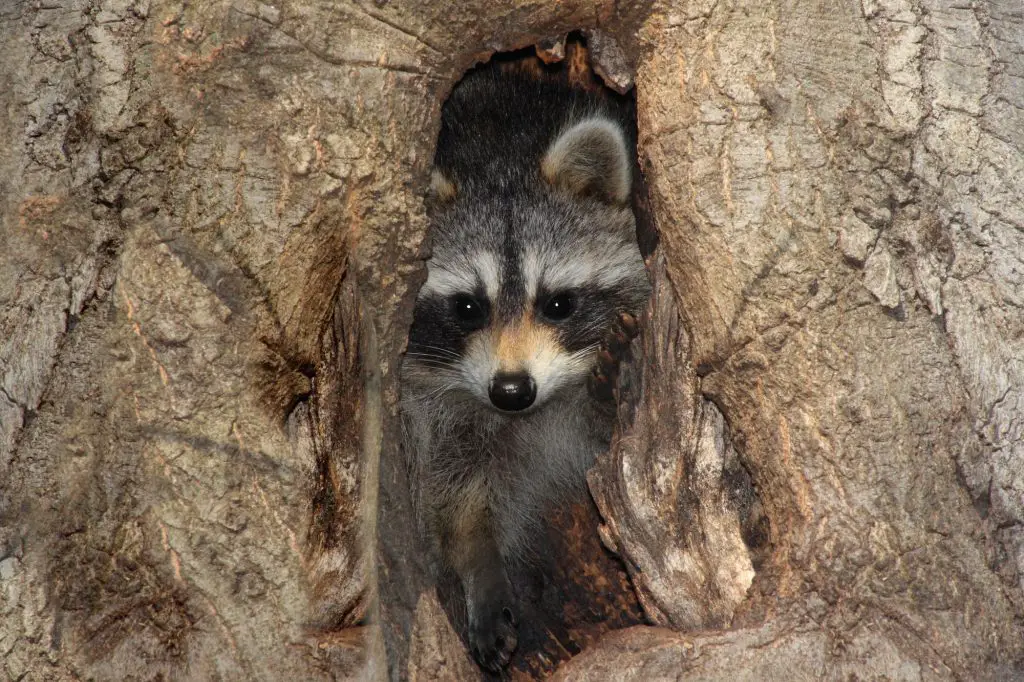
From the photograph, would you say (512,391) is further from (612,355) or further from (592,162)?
(592,162)

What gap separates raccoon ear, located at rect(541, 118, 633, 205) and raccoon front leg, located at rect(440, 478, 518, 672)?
118 centimetres

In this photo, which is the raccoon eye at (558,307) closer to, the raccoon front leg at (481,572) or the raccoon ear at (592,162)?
the raccoon ear at (592,162)

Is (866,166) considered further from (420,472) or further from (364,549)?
(420,472)

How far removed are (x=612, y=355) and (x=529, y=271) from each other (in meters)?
0.64

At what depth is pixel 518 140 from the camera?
12.0 feet

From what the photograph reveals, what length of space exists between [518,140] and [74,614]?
2240mm

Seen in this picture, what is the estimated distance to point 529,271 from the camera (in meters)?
3.58

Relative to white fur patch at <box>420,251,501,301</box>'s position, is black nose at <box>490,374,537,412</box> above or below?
below

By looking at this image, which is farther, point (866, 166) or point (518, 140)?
point (518, 140)

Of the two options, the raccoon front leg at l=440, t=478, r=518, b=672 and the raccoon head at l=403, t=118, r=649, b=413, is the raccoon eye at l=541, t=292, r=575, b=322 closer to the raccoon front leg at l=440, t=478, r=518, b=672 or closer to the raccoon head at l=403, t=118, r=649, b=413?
the raccoon head at l=403, t=118, r=649, b=413

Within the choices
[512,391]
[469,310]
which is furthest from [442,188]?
[512,391]

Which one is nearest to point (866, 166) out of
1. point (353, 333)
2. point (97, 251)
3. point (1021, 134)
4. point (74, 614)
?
point (1021, 134)

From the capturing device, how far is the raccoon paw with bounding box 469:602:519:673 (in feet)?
10.8

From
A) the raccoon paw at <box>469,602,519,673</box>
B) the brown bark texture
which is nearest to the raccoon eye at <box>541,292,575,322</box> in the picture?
the raccoon paw at <box>469,602,519,673</box>
